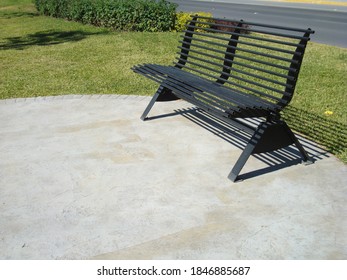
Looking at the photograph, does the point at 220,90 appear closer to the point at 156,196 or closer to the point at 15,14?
the point at 156,196

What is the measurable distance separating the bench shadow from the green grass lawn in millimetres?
239

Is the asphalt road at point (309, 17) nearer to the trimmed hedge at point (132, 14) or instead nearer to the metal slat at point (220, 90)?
the trimmed hedge at point (132, 14)

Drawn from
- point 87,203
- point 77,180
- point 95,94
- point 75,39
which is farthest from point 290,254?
point 75,39

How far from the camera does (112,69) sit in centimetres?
780

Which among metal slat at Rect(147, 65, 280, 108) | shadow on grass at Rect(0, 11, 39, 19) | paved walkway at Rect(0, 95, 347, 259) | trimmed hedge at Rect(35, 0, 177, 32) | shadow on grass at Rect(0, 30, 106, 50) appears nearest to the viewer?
paved walkway at Rect(0, 95, 347, 259)

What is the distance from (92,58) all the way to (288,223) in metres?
6.89

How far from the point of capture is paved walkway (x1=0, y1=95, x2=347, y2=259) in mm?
2705

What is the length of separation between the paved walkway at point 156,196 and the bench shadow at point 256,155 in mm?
21

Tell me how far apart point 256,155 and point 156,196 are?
52.1 inches

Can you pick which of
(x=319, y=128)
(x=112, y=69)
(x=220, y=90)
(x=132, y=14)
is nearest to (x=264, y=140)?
(x=220, y=90)

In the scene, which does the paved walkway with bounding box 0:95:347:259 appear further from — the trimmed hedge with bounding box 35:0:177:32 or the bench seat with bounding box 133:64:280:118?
the trimmed hedge with bounding box 35:0:177:32

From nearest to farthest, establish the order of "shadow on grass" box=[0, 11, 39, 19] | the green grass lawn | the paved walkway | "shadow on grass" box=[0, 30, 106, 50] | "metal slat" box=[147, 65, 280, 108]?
1. the paved walkway
2. "metal slat" box=[147, 65, 280, 108]
3. the green grass lawn
4. "shadow on grass" box=[0, 30, 106, 50]
5. "shadow on grass" box=[0, 11, 39, 19]

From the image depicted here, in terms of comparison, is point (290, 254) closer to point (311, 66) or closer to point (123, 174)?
point (123, 174)

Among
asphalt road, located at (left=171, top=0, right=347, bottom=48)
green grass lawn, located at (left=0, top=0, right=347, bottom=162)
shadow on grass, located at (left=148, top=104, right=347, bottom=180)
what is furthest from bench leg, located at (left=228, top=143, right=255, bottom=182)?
asphalt road, located at (left=171, top=0, right=347, bottom=48)
